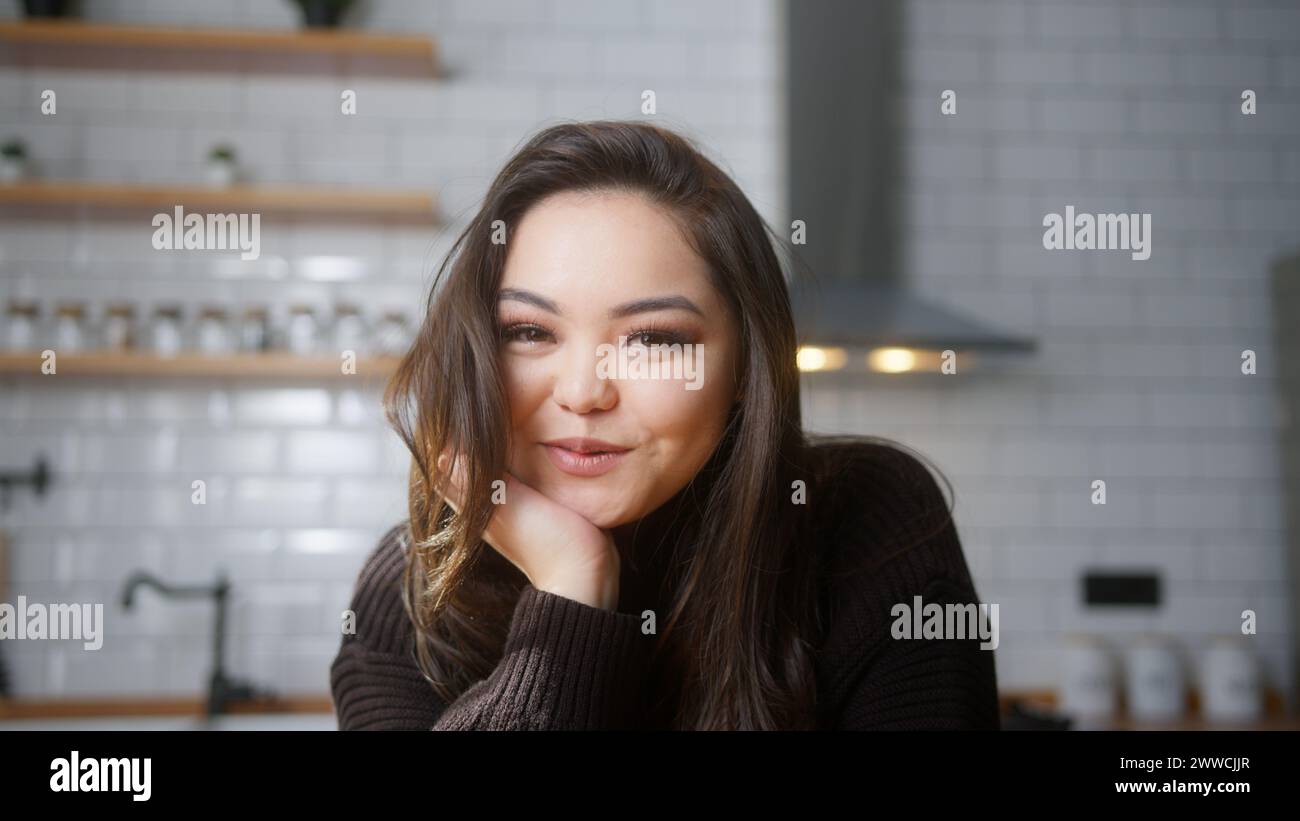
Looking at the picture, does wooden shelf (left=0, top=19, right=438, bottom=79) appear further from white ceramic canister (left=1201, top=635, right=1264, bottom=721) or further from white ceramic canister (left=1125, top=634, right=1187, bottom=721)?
white ceramic canister (left=1201, top=635, right=1264, bottom=721)

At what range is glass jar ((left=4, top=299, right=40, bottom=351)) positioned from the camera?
76.3 inches

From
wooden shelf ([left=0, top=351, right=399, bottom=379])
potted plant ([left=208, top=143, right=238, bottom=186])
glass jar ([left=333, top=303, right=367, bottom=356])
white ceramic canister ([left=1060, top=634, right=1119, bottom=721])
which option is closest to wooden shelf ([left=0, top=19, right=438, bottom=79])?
potted plant ([left=208, top=143, right=238, bottom=186])

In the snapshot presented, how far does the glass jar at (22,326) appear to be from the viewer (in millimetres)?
1938

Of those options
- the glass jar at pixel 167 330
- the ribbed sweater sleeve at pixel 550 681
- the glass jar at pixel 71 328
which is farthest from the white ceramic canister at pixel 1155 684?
the glass jar at pixel 71 328

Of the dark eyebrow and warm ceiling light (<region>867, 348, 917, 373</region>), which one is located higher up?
warm ceiling light (<region>867, 348, 917, 373</region>)

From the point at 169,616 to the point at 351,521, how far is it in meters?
0.41

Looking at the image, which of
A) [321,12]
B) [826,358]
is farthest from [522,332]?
[321,12]

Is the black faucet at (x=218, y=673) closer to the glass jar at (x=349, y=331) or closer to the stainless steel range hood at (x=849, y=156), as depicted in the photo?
the glass jar at (x=349, y=331)

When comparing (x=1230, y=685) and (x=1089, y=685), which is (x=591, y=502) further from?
(x=1230, y=685)

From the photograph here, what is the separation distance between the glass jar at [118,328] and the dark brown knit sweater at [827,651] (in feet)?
4.50

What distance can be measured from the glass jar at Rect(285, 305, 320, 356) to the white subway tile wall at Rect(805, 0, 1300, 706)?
1018 mm

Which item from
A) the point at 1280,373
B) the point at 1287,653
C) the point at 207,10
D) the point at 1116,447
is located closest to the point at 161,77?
the point at 207,10

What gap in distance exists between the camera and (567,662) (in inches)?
28.4
